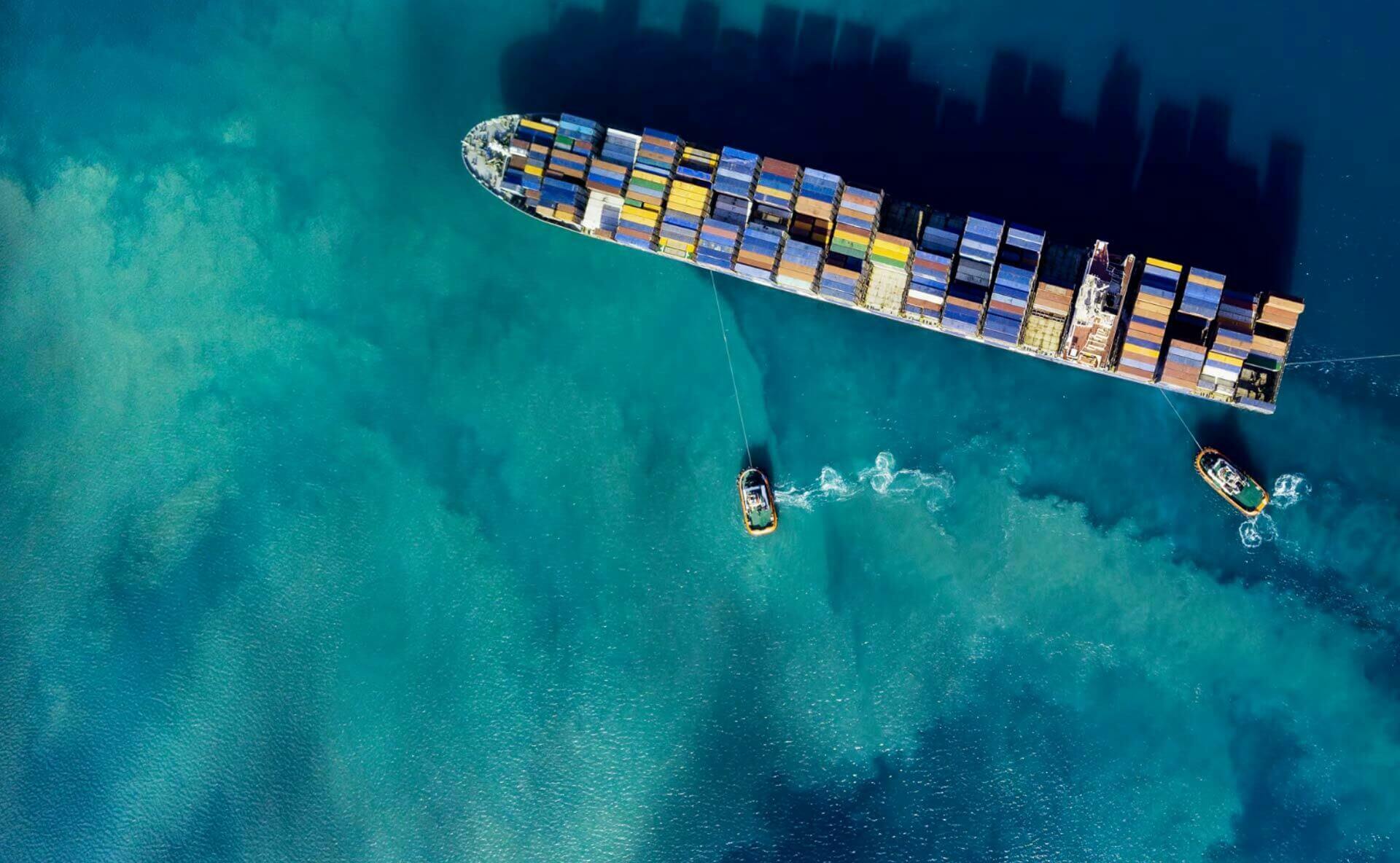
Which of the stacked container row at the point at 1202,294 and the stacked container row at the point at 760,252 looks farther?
the stacked container row at the point at 760,252

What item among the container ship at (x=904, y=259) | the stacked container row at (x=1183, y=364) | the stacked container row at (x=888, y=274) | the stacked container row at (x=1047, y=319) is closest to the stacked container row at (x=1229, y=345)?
the container ship at (x=904, y=259)

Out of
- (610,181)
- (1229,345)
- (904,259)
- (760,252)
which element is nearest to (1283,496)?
(1229,345)

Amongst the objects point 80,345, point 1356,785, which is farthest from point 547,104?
point 1356,785

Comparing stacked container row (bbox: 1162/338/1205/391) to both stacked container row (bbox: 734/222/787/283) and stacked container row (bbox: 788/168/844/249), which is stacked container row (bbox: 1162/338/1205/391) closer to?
stacked container row (bbox: 788/168/844/249)

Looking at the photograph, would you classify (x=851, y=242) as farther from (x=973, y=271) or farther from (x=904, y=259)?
(x=973, y=271)

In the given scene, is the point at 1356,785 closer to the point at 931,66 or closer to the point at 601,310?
the point at 931,66

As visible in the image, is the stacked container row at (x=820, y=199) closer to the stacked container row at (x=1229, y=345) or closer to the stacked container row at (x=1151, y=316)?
the stacked container row at (x=1151, y=316)

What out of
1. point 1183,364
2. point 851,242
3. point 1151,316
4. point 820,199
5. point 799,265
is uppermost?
point 820,199
